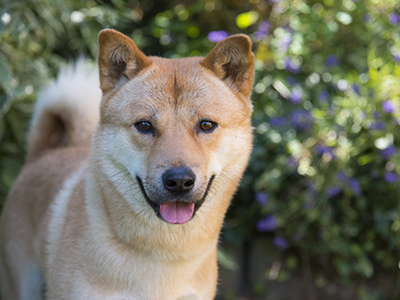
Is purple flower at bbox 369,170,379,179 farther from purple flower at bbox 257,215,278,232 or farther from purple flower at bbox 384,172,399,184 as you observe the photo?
purple flower at bbox 257,215,278,232

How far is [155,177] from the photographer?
173 centimetres

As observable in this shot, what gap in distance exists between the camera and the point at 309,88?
3.54 meters

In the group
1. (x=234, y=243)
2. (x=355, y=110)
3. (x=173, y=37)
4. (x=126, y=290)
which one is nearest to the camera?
(x=126, y=290)

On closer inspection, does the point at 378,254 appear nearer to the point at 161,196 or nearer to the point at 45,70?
the point at 161,196

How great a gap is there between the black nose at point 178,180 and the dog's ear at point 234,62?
598 mm

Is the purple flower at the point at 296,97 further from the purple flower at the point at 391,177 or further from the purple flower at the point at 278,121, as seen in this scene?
the purple flower at the point at 391,177

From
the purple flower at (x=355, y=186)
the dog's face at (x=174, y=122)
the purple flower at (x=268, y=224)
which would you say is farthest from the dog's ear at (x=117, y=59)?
the purple flower at (x=355, y=186)

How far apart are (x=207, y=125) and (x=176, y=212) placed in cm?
40

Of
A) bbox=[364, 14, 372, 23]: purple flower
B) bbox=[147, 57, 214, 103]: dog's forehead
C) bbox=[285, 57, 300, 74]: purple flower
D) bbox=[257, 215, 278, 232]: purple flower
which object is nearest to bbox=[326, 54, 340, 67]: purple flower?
bbox=[285, 57, 300, 74]: purple flower

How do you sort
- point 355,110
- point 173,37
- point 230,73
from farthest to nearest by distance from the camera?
point 173,37 < point 355,110 < point 230,73

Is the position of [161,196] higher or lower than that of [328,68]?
higher

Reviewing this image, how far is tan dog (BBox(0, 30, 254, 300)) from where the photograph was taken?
71.7 inches

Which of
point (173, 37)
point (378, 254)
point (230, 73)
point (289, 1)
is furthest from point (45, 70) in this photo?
point (378, 254)

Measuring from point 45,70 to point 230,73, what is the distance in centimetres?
171
